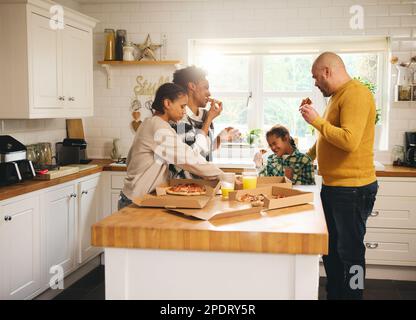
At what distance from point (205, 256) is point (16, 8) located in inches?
103

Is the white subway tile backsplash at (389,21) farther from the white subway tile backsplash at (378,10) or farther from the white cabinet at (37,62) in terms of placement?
the white cabinet at (37,62)

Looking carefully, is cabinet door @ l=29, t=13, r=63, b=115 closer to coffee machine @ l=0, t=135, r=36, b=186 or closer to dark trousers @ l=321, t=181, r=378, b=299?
coffee machine @ l=0, t=135, r=36, b=186

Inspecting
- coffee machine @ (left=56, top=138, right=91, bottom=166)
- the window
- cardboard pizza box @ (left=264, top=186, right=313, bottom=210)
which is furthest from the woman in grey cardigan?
the window

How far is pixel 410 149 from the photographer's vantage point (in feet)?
15.4

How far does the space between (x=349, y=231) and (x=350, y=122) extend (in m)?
0.66

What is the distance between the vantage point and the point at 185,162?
2.67 meters

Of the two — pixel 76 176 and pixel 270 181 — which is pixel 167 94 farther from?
pixel 76 176

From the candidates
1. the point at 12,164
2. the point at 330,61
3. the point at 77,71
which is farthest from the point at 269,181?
the point at 77,71

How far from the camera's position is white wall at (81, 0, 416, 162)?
486 cm

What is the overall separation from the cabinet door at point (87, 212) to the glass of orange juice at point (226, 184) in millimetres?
1787

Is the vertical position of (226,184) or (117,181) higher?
(226,184)

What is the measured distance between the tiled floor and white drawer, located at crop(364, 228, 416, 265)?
0.21 meters
